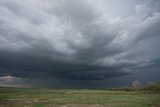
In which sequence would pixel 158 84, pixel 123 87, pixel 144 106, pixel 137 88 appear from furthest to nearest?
1. pixel 123 87
2. pixel 137 88
3. pixel 158 84
4. pixel 144 106

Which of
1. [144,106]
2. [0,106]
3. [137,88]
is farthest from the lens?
[137,88]

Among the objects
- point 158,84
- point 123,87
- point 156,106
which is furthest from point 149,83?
point 156,106

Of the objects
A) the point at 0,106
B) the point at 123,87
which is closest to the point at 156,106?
the point at 0,106

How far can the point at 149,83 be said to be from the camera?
529 feet

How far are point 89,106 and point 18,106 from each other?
47.0 ft

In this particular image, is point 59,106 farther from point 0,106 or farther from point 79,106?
point 0,106

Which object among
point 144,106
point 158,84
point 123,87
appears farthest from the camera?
point 123,87

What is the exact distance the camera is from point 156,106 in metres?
51.5

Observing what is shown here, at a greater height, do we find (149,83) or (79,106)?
(149,83)

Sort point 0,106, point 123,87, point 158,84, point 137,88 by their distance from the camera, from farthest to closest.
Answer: point 123,87
point 137,88
point 158,84
point 0,106

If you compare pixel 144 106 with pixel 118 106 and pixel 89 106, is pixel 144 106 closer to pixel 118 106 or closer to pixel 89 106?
pixel 118 106

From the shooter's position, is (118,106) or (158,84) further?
(158,84)

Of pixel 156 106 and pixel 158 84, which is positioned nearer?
pixel 156 106

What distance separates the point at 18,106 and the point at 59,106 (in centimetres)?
813
